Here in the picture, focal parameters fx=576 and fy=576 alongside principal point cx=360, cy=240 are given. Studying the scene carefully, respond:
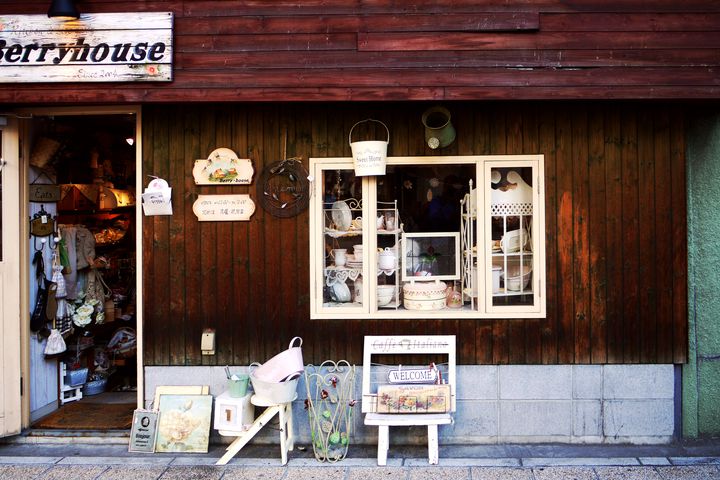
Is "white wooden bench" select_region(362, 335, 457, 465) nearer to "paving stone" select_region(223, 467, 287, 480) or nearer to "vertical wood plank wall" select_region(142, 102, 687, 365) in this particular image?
"vertical wood plank wall" select_region(142, 102, 687, 365)

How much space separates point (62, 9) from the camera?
502 centimetres

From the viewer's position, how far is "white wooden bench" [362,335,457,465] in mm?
5191

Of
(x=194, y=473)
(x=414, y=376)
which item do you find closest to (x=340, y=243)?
(x=414, y=376)

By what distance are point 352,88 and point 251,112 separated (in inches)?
47.3

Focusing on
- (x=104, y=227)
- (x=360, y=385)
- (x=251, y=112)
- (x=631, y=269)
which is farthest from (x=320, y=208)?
(x=104, y=227)

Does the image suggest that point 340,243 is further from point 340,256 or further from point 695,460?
point 695,460

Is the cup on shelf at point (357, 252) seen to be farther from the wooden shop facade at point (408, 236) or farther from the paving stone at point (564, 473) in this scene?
the paving stone at point (564, 473)

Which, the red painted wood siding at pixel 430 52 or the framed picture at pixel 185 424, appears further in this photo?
the framed picture at pixel 185 424

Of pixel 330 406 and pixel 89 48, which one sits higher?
pixel 89 48

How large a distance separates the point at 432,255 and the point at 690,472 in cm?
300

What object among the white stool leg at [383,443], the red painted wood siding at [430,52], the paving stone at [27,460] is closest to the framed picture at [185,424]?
the paving stone at [27,460]

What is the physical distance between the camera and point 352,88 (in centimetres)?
523

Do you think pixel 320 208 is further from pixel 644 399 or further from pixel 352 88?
pixel 644 399

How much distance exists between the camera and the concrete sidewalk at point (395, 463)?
5.07 metres
